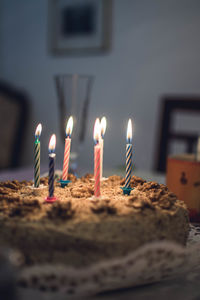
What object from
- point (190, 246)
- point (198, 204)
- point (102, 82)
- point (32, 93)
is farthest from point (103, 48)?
point (190, 246)

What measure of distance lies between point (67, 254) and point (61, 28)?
2.59 meters

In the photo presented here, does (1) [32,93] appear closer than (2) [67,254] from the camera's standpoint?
No

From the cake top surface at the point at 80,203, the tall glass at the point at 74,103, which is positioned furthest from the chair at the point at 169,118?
the cake top surface at the point at 80,203

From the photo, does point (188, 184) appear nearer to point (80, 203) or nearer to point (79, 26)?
point (80, 203)

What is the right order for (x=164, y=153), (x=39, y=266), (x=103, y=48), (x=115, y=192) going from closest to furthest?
(x=39, y=266) < (x=115, y=192) < (x=164, y=153) < (x=103, y=48)

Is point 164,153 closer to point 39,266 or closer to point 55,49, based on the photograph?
point 55,49

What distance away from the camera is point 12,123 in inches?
116

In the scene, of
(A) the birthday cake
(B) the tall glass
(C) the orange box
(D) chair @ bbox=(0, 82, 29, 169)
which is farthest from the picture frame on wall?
(A) the birthday cake

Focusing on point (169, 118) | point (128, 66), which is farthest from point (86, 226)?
point (128, 66)

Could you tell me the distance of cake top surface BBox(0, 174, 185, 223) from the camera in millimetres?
650

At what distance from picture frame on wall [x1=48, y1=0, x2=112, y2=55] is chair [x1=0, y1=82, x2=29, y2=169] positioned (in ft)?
1.85

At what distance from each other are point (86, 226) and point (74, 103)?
83 cm

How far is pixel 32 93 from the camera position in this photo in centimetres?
309

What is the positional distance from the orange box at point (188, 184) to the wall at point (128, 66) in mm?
1564
